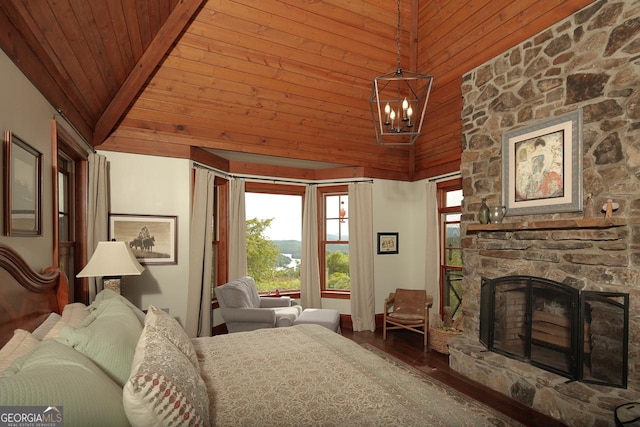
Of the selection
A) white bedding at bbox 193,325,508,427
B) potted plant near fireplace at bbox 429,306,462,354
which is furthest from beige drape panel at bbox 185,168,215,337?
potted plant near fireplace at bbox 429,306,462,354

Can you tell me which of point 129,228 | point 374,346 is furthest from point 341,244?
point 129,228

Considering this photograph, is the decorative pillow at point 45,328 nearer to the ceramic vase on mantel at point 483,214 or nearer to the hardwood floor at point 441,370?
the hardwood floor at point 441,370

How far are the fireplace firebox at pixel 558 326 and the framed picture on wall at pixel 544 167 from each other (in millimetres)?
700

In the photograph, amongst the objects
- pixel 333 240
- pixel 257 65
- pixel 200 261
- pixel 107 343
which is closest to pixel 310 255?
pixel 333 240

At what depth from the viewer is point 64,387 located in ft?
2.96

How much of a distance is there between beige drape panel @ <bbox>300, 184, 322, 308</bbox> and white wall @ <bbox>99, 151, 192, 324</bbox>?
2.03 metres

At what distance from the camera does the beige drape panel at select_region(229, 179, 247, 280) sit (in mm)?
4902

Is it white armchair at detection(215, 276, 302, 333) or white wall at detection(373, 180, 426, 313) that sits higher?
white wall at detection(373, 180, 426, 313)

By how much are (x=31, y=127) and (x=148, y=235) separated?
1990 mm

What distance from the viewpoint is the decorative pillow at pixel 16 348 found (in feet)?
3.96

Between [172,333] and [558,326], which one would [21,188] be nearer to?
[172,333]

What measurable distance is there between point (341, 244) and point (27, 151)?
172 inches

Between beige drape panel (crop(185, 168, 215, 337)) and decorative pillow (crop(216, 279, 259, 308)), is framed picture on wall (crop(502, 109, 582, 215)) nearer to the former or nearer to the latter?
decorative pillow (crop(216, 279, 259, 308))

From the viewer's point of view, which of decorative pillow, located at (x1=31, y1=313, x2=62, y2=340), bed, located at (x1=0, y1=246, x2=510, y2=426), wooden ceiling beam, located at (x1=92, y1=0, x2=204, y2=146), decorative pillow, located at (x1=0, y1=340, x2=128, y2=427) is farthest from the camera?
wooden ceiling beam, located at (x1=92, y1=0, x2=204, y2=146)
